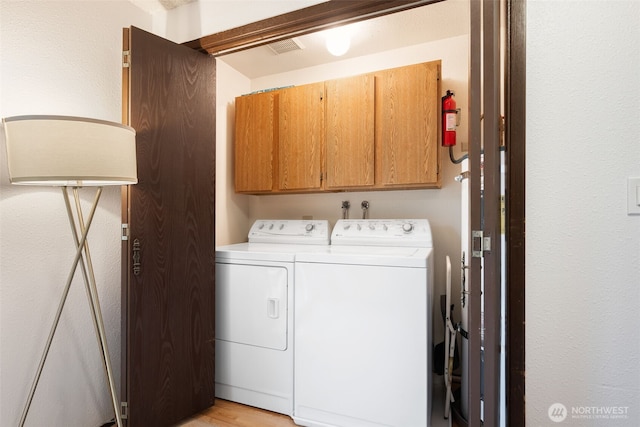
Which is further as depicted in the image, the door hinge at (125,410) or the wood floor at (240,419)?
the wood floor at (240,419)

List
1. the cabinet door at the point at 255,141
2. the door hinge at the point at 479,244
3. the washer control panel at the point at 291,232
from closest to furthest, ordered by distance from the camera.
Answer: the door hinge at the point at 479,244, the washer control panel at the point at 291,232, the cabinet door at the point at 255,141

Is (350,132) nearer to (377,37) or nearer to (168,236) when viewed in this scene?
(377,37)

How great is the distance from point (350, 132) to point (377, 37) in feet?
2.35

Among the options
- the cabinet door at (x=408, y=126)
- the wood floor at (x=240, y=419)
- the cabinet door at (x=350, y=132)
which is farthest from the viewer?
the cabinet door at (x=350, y=132)

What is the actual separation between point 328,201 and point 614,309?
6.43ft

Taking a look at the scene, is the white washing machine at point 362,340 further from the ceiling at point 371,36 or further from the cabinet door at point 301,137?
the ceiling at point 371,36

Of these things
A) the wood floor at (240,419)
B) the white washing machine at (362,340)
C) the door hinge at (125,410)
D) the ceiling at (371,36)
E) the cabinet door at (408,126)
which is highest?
the ceiling at (371,36)

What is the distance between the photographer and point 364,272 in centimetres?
168

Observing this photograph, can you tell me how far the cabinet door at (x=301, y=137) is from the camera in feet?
8.10

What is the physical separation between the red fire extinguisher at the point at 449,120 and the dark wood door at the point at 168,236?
5.01 feet

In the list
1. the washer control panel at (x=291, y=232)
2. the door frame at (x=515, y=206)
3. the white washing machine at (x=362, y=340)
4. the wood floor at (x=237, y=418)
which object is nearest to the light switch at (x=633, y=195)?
the door frame at (x=515, y=206)

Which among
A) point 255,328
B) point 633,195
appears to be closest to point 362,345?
point 255,328

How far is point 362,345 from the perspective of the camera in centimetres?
166

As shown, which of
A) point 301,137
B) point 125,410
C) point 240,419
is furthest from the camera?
point 301,137
